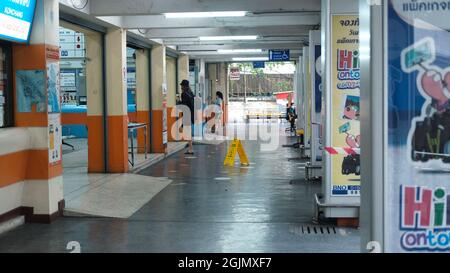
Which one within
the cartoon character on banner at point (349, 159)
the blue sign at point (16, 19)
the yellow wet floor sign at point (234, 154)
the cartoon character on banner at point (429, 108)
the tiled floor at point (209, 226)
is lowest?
the tiled floor at point (209, 226)

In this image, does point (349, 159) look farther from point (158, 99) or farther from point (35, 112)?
point (158, 99)

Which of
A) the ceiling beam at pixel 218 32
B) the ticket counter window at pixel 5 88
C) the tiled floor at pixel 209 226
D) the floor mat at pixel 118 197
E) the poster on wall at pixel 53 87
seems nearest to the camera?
the tiled floor at pixel 209 226

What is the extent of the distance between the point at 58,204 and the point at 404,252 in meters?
5.39

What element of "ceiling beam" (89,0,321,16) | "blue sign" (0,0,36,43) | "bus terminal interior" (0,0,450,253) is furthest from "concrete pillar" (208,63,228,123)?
"blue sign" (0,0,36,43)

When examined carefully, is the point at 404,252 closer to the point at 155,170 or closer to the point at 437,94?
the point at 437,94

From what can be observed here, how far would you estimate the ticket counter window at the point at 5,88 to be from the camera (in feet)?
23.0

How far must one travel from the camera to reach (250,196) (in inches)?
351

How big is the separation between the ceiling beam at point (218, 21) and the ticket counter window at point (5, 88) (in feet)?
13.3

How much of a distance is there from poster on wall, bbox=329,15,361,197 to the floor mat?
110 inches

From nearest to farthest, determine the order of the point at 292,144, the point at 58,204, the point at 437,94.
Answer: the point at 437,94
the point at 58,204
the point at 292,144

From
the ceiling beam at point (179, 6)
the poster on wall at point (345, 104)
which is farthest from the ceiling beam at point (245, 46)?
the poster on wall at point (345, 104)

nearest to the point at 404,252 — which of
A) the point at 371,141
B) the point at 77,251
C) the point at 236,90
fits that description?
the point at 371,141

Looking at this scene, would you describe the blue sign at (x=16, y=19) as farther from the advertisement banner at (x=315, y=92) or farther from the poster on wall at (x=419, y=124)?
the poster on wall at (x=419, y=124)

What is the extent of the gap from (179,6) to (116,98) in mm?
2663
